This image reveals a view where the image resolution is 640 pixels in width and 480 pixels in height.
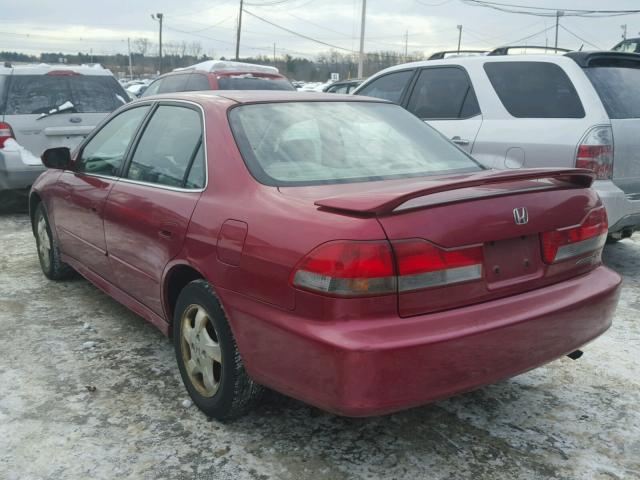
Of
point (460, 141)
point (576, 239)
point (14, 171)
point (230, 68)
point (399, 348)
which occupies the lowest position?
point (14, 171)

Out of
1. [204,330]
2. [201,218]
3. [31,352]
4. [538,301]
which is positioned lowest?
[31,352]

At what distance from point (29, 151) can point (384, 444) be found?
6112mm

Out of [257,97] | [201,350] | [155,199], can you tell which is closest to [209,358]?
[201,350]

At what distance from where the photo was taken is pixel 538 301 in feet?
8.50

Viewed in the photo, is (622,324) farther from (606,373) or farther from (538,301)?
(538,301)

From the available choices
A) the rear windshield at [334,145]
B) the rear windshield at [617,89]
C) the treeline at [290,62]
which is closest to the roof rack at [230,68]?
the rear windshield at [617,89]

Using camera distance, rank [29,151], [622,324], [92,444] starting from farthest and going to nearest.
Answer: [29,151], [622,324], [92,444]

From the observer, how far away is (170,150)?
3451mm

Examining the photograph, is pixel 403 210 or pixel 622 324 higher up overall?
pixel 403 210

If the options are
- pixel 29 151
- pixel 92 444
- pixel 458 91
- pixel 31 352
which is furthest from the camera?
pixel 29 151

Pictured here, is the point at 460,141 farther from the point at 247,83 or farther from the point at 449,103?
the point at 247,83

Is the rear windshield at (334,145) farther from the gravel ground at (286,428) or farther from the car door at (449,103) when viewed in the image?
the car door at (449,103)

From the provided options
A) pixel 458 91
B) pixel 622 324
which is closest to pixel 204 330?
pixel 622 324

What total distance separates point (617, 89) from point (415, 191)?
3.57 meters
